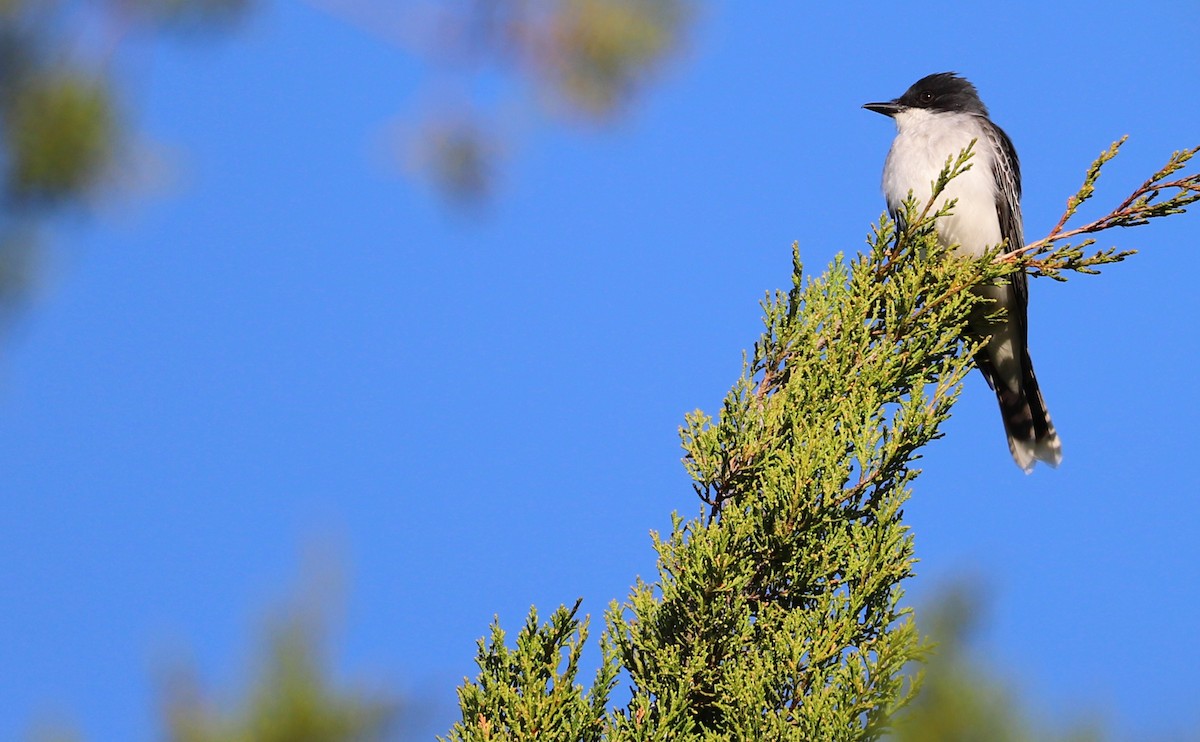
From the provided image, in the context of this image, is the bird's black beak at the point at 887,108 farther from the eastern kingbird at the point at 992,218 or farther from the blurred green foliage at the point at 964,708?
the blurred green foliage at the point at 964,708

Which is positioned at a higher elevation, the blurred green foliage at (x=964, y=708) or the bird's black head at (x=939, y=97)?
the bird's black head at (x=939, y=97)

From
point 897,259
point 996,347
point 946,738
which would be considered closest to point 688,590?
point 946,738

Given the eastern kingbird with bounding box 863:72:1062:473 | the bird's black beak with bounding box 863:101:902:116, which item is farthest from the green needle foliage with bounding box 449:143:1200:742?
the bird's black beak with bounding box 863:101:902:116

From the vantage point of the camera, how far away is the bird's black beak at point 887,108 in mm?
7484

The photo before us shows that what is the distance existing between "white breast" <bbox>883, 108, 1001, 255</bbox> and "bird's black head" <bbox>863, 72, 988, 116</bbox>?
0.50m

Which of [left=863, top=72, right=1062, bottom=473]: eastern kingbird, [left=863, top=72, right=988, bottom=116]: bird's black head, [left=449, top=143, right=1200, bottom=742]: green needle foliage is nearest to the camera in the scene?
[left=449, top=143, right=1200, bottom=742]: green needle foliage

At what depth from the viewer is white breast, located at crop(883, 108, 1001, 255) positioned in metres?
6.61

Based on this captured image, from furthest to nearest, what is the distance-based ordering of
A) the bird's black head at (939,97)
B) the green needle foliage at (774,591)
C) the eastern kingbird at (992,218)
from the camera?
1. the bird's black head at (939,97)
2. the eastern kingbird at (992,218)
3. the green needle foliage at (774,591)

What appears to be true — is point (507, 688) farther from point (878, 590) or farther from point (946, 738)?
point (946, 738)

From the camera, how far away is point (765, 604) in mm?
3193

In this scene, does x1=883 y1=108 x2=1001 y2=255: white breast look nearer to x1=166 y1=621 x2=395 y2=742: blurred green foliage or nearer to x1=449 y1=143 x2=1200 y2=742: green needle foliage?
x1=449 y1=143 x2=1200 y2=742: green needle foliage

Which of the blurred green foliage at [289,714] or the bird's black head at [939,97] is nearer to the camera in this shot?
the blurred green foliage at [289,714]

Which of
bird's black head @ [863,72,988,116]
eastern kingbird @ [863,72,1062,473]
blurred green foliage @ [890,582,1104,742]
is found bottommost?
blurred green foliage @ [890,582,1104,742]

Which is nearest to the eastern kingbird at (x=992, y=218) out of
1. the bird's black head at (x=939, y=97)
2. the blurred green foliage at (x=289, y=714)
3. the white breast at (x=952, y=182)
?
the white breast at (x=952, y=182)
